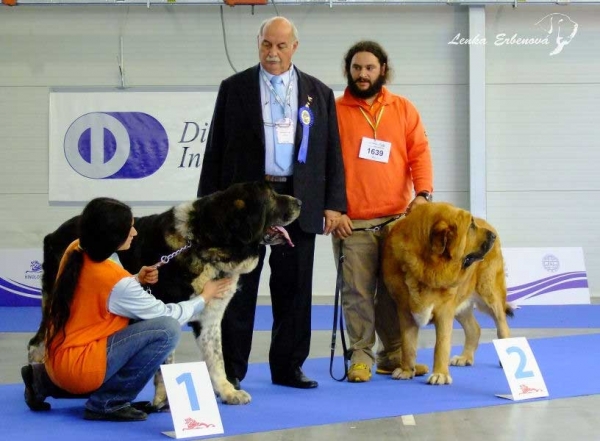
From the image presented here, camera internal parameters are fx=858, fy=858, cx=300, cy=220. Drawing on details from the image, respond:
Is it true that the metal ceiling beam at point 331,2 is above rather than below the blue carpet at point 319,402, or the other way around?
above

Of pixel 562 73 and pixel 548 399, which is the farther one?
pixel 562 73

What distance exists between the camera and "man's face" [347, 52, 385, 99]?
5117 millimetres

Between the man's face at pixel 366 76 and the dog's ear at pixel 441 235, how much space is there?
0.93 metres

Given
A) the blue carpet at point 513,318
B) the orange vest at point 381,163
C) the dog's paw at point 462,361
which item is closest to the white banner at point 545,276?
the blue carpet at point 513,318

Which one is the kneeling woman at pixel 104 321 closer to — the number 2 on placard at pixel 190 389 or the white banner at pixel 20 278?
the number 2 on placard at pixel 190 389

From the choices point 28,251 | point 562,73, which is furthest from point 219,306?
point 562,73

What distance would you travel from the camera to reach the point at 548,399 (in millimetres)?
4477

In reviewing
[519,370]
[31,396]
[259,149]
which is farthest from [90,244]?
[519,370]

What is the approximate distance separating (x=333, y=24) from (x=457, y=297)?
20.1 feet

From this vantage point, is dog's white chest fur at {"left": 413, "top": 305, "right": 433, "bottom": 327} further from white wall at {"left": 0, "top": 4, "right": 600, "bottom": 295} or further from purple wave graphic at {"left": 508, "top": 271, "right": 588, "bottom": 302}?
white wall at {"left": 0, "top": 4, "right": 600, "bottom": 295}

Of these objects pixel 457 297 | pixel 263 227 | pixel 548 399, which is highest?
pixel 263 227

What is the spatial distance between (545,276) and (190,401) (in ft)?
20.3

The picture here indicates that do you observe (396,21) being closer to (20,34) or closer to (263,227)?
(20,34)

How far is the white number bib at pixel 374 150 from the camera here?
16.9 feet
